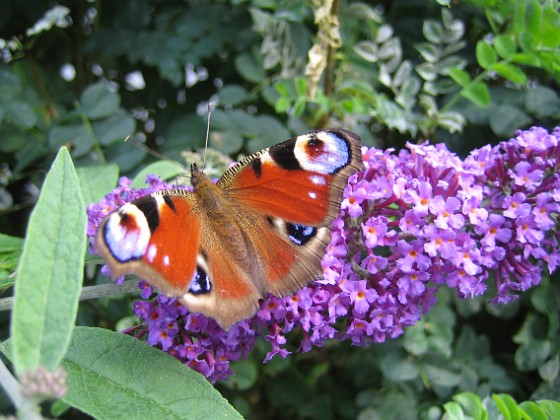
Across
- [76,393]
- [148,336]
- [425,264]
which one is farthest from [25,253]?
[425,264]

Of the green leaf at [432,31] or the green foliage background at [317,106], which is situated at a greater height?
the green leaf at [432,31]

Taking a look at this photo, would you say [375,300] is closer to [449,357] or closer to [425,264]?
[425,264]

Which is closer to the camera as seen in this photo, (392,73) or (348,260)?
(348,260)

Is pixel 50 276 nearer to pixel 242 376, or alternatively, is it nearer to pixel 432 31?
pixel 242 376

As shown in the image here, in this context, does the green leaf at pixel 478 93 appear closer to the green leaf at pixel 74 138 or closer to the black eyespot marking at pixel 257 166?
the black eyespot marking at pixel 257 166

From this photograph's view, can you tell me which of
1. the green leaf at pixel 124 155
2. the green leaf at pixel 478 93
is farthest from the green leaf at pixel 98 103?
the green leaf at pixel 478 93

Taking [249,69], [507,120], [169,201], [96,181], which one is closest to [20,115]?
[96,181]

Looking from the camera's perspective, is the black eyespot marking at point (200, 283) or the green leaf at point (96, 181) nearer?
the black eyespot marking at point (200, 283)
